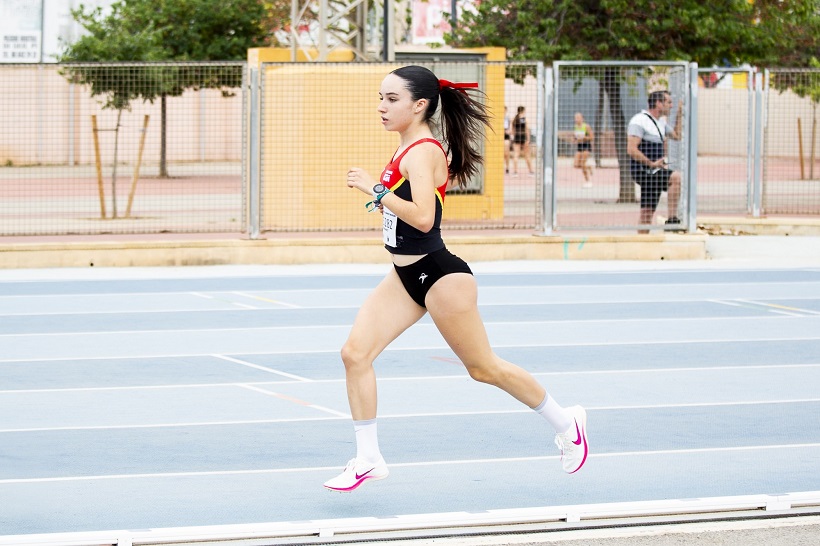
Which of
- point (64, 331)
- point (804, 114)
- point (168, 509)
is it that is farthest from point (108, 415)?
point (804, 114)

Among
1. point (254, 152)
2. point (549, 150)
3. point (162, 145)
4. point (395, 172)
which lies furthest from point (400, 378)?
point (162, 145)

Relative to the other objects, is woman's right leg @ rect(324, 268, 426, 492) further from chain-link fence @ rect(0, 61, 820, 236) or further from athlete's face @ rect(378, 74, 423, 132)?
chain-link fence @ rect(0, 61, 820, 236)

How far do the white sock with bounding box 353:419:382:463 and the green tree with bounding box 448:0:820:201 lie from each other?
18.1 m

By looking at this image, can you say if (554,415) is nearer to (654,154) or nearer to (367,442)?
(367,442)

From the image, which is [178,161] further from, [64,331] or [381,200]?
[381,200]

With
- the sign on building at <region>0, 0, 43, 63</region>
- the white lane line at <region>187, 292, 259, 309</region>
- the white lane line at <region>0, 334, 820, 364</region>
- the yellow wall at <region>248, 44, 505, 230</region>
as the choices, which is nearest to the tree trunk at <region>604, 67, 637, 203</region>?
the yellow wall at <region>248, 44, 505, 230</region>

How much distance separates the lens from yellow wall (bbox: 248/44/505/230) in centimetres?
1666

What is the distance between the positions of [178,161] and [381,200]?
1407 cm

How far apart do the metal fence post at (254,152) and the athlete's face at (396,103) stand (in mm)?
9969

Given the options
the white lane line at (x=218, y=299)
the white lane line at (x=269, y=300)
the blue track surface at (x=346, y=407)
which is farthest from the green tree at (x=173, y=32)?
the white lane line at (x=269, y=300)

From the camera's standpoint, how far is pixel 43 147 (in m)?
18.7

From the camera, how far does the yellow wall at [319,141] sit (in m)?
16.7

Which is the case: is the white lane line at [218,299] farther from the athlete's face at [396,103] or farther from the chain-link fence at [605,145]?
the athlete's face at [396,103]

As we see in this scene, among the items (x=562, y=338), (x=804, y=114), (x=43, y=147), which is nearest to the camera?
(x=562, y=338)
